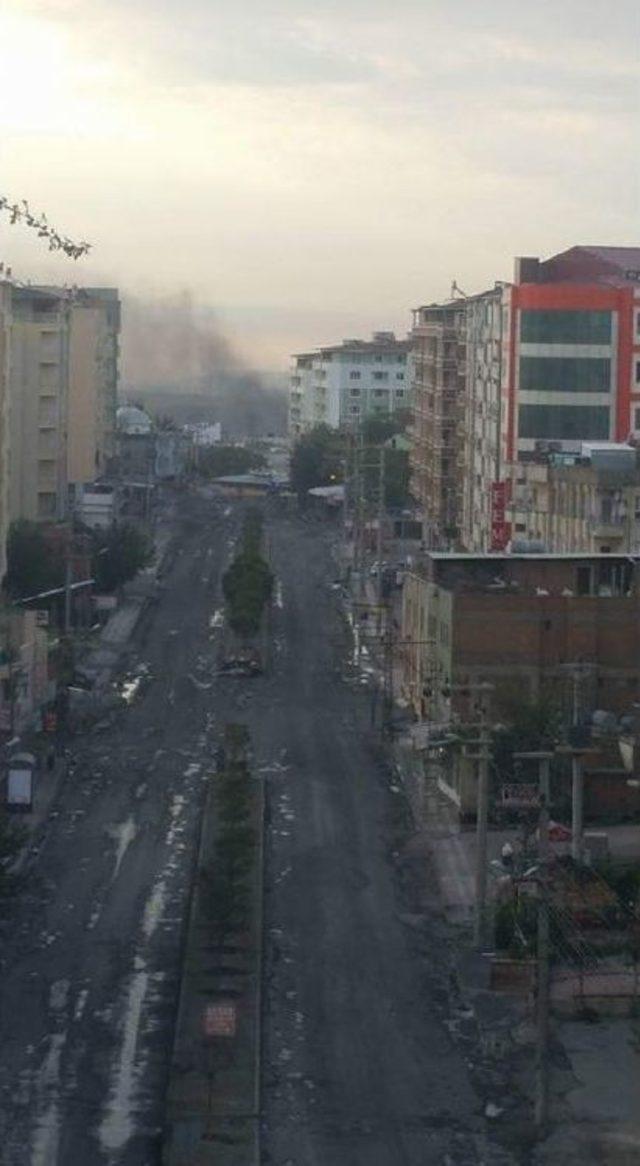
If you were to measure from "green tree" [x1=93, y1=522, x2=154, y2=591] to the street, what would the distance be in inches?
329

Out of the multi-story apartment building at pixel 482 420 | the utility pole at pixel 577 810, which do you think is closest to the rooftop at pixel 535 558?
the utility pole at pixel 577 810

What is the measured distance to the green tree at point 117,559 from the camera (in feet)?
112

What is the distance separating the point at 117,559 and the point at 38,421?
5.47m

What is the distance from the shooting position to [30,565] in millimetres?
32562

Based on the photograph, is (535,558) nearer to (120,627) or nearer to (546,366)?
(120,627)

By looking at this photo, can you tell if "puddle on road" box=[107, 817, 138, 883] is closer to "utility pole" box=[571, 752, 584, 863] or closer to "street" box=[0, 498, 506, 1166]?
"street" box=[0, 498, 506, 1166]

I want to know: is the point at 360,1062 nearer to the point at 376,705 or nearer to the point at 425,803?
the point at 425,803

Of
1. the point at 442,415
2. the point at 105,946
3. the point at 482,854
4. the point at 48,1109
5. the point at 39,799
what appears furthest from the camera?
the point at 442,415

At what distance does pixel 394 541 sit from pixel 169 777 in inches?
975

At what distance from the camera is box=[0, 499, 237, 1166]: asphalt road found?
10891 millimetres

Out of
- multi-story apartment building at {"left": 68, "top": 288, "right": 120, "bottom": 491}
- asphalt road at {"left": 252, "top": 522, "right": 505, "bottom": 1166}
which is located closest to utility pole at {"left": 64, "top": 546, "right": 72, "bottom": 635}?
asphalt road at {"left": 252, "top": 522, "right": 505, "bottom": 1166}

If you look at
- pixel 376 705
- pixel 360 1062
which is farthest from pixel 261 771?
pixel 360 1062

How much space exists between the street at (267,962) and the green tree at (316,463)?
1226 inches

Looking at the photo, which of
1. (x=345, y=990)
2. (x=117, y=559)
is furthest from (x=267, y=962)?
(x=117, y=559)
